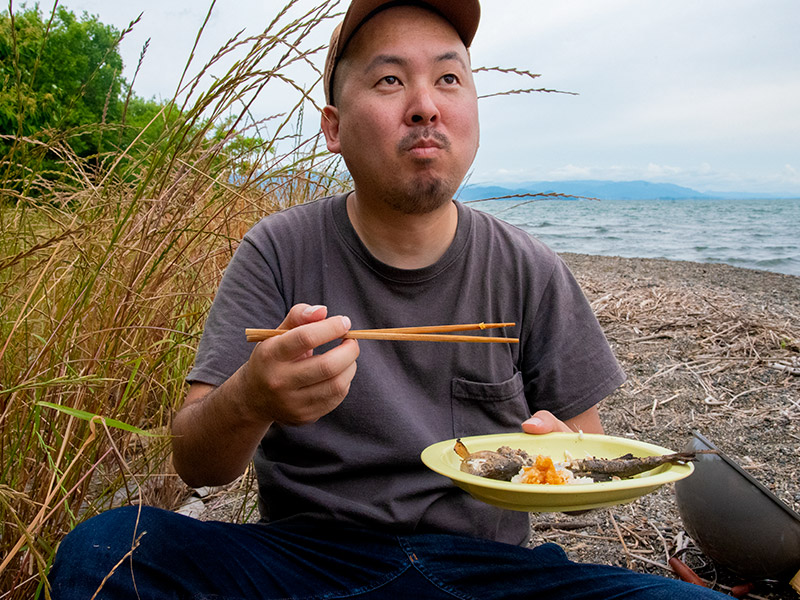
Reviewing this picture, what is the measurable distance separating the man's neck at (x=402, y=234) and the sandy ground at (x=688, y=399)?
1.04 metres

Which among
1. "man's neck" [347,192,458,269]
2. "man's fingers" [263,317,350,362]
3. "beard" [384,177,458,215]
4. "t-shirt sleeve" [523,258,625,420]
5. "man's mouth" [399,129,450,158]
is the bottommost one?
"t-shirt sleeve" [523,258,625,420]

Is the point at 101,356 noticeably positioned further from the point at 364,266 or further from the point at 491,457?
the point at 491,457

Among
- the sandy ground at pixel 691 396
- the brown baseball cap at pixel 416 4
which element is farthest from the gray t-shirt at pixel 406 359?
the sandy ground at pixel 691 396

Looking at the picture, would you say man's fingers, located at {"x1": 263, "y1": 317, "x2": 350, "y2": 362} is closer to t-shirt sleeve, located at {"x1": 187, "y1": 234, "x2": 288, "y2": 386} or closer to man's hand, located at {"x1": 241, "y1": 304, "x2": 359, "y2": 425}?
man's hand, located at {"x1": 241, "y1": 304, "x2": 359, "y2": 425}

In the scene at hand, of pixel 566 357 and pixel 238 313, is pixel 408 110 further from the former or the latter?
pixel 566 357

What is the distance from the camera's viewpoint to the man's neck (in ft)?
5.23

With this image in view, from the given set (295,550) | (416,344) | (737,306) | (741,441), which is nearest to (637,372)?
(741,441)

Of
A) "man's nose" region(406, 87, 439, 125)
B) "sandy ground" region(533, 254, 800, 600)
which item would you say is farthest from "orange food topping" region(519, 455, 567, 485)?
"sandy ground" region(533, 254, 800, 600)

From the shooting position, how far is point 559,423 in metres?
1.54

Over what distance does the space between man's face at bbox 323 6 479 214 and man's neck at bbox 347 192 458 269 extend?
0.19 ft

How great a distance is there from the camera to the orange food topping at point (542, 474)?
123 cm

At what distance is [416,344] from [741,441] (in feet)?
7.44

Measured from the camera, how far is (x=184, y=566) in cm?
126

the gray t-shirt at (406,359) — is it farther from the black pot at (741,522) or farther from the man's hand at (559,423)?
the black pot at (741,522)
